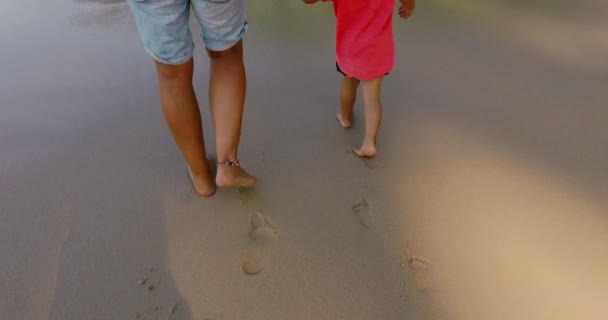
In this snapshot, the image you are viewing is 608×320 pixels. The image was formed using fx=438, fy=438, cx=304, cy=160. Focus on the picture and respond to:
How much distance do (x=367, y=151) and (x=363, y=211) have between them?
0.85 feet

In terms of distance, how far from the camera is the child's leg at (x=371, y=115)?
145 centimetres

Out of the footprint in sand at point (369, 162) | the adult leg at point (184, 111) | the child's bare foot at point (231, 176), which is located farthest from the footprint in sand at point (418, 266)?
the adult leg at point (184, 111)

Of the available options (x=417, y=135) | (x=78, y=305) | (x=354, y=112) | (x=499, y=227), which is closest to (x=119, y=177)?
(x=78, y=305)

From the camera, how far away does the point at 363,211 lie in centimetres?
129

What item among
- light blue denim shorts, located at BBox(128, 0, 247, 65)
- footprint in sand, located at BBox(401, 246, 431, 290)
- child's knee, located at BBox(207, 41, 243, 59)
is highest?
light blue denim shorts, located at BBox(128, 0, 247, 65)

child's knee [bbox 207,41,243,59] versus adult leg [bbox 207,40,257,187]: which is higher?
child's knee [bbox 207,41,243,59]

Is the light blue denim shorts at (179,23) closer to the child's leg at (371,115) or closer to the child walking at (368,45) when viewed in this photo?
the child walking at (368,45)

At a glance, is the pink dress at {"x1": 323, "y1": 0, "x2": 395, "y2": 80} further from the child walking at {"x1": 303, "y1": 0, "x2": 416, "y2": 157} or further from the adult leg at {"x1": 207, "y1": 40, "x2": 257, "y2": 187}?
the adult leg at {"x1": 207, "y1": 40, "x2": 257, "y2": 187}

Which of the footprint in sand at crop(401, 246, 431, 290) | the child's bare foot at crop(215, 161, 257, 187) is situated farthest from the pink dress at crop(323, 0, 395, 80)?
the footprint in sand at crop(401, 246, 431, 290)

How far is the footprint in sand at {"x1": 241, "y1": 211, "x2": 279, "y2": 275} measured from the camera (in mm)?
1126

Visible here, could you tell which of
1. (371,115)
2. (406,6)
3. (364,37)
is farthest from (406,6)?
(371,115)

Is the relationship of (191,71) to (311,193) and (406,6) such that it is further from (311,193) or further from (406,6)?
(406,6)

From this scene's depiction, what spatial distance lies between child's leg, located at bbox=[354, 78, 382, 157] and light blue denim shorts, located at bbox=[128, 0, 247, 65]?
508 millimetres

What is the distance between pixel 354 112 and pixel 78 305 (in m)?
1.12
